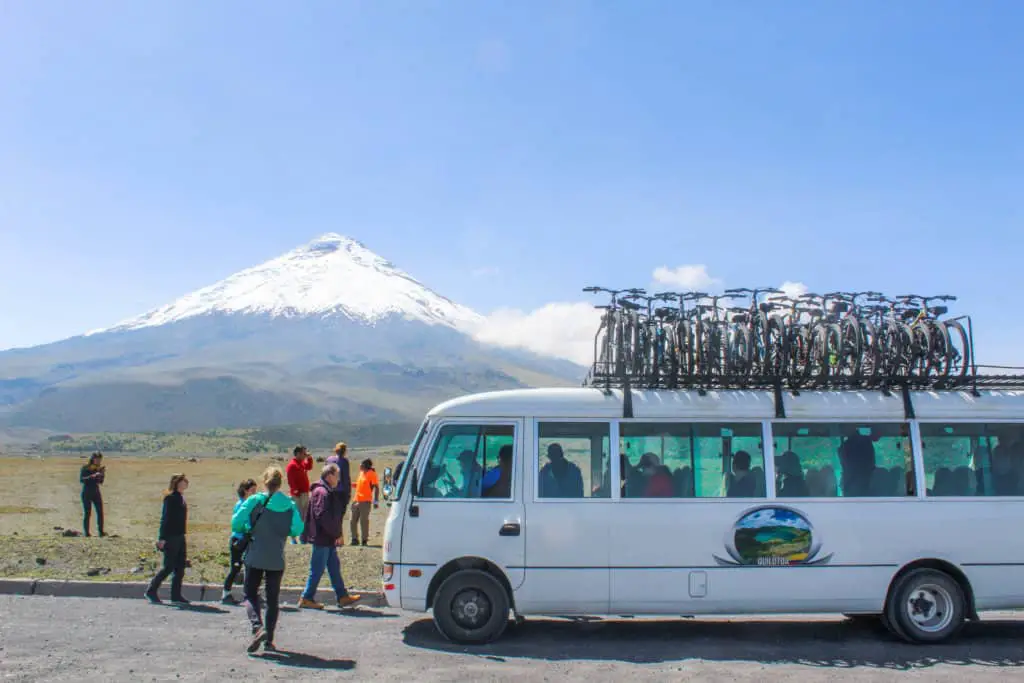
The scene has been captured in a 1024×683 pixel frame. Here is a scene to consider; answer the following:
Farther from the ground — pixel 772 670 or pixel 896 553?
pixel 896 553

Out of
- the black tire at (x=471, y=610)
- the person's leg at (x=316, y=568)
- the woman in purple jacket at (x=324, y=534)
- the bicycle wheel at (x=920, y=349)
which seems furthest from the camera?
the person's leg at (x=316, y=568)

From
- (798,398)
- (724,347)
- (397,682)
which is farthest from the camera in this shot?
(724,347)

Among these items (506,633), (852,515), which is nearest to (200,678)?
(506,633)

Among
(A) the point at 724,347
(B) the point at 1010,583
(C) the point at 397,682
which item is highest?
(A) the point at 724,347

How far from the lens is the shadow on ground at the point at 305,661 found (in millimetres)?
8414

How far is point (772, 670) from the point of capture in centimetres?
839

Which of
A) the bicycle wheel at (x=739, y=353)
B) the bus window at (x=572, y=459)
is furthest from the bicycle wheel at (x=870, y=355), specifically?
the bus window at (x=572, y=459)

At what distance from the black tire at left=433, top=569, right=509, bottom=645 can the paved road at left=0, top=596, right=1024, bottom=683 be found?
162 millimetres

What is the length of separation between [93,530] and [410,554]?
43.1 ft

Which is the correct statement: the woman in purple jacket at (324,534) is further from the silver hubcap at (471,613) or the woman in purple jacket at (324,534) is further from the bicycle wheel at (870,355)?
the bicycle wheel at (870,355)

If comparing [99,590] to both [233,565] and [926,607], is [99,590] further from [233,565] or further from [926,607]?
[926,607]

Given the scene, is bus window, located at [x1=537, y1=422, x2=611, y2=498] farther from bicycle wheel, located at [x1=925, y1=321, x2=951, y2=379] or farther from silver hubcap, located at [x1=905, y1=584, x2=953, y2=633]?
bicycle wheel, located at [x1=925, y1=321, x2=951, y2=379]

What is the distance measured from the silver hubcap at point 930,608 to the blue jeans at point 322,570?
21.5ft

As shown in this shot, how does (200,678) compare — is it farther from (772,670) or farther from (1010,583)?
(1010,583)
